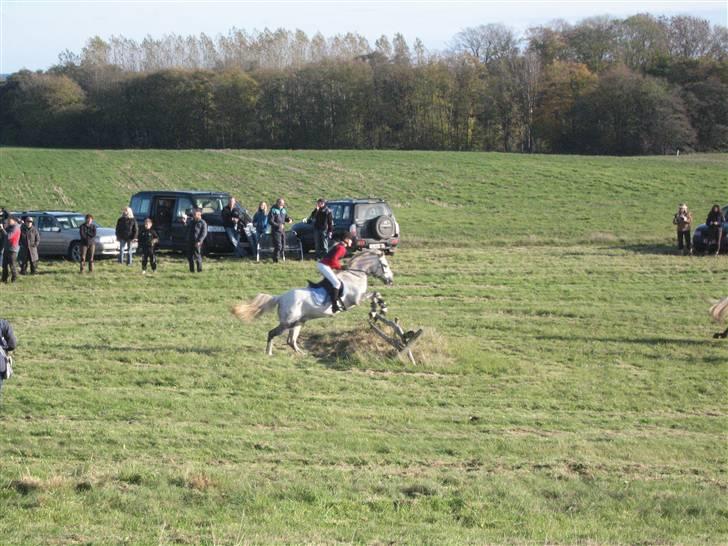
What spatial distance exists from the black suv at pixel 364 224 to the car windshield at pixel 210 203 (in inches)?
95.5

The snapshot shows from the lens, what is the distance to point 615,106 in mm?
76438

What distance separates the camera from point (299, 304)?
659 inches

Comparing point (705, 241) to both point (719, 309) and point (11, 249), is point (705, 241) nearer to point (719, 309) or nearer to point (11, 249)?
point (719, 309)

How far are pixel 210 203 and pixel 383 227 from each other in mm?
5386

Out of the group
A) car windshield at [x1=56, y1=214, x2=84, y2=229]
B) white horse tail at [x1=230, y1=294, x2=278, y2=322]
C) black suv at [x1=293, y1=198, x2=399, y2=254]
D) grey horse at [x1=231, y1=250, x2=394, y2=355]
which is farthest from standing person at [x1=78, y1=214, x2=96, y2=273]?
white horse tail at [x1=230, y1=294, x2=278, y2=322]

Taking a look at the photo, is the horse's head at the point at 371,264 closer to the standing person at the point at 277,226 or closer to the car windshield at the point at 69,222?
the standing person at the point at 277,226

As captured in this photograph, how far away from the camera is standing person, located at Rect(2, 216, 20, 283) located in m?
25.0

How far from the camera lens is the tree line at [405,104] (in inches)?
3031

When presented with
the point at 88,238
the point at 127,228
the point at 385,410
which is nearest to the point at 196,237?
the point at 127,228

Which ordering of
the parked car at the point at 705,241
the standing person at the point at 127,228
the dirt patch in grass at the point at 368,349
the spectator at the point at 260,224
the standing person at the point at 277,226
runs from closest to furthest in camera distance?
the dirt patch in grass at the point at 368,349, the standing person at the point at 127,228, the standing person at the point at 277,226, the spectator at the point at 260,224, the parked car at the point at 705,241

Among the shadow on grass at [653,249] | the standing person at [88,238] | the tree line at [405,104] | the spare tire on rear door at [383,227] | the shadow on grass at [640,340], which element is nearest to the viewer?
the shadow on grass at [640,340]

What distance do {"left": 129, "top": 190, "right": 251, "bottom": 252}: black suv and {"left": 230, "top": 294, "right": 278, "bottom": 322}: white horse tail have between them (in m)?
13.5

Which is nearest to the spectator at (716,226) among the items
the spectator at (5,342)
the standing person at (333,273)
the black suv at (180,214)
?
the black suv at (180,214)

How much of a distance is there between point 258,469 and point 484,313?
11942 mm
